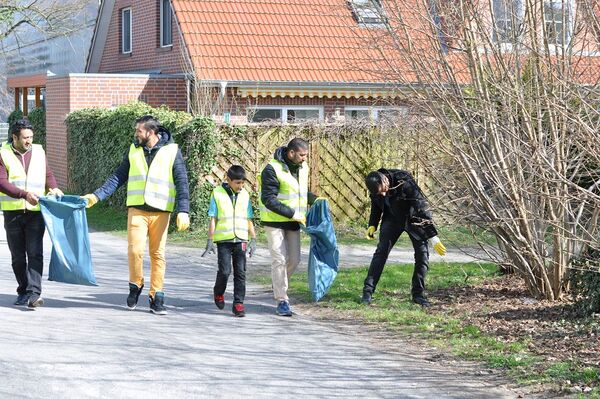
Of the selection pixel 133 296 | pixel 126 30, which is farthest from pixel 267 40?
pixel 133 296

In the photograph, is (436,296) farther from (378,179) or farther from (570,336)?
(570,336)

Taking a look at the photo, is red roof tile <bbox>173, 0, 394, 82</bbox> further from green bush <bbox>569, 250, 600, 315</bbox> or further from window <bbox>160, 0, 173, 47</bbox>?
green bush <bbox>569, 250, 600, 315</bbox>

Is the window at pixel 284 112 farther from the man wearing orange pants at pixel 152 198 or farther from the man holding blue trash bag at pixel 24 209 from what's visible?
the man wearing orange pants at pixel 152 198

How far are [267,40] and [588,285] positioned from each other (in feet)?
54.0

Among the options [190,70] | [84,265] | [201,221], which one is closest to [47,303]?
[84,265]

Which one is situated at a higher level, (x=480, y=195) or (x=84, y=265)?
(x=480, y=195)

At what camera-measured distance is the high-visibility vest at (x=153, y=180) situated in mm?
10891

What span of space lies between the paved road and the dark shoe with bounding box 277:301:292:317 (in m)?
0.10

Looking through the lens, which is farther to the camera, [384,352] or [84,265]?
[84,265]

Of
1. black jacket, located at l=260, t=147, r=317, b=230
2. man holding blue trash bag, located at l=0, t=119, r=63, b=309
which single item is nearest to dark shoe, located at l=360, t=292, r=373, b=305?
black jacket, located at l=260, t=147, r=317, b=230

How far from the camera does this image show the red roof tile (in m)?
24.5

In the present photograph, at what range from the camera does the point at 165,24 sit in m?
27.5

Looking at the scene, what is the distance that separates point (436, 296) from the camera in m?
11.8

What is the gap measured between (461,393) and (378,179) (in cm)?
367
